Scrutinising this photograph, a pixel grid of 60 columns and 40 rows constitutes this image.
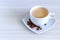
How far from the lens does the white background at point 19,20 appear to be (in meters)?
0.77

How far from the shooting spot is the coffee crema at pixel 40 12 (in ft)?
2.63

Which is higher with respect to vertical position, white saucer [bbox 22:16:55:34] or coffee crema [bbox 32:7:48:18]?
coffee crema [bbox 32:7:48:18]

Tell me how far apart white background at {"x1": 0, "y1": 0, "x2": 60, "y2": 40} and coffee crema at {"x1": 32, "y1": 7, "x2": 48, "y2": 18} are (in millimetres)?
81

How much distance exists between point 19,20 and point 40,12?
0.41ft

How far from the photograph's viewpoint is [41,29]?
783 mm

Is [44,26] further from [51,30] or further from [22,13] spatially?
[22,13]

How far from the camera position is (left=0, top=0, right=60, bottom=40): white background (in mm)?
774

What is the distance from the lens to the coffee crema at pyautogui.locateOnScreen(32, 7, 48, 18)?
801mm

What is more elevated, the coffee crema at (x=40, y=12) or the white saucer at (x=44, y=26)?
the coffee crema at (x=40, y=12)

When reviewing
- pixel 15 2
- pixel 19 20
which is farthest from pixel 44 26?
pixel 15 2

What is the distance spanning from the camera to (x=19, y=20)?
2.79ft

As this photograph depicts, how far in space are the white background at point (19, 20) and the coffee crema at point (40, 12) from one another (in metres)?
0.08

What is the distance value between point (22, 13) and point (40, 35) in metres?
0.19

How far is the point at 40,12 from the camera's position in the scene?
824 millimetres
